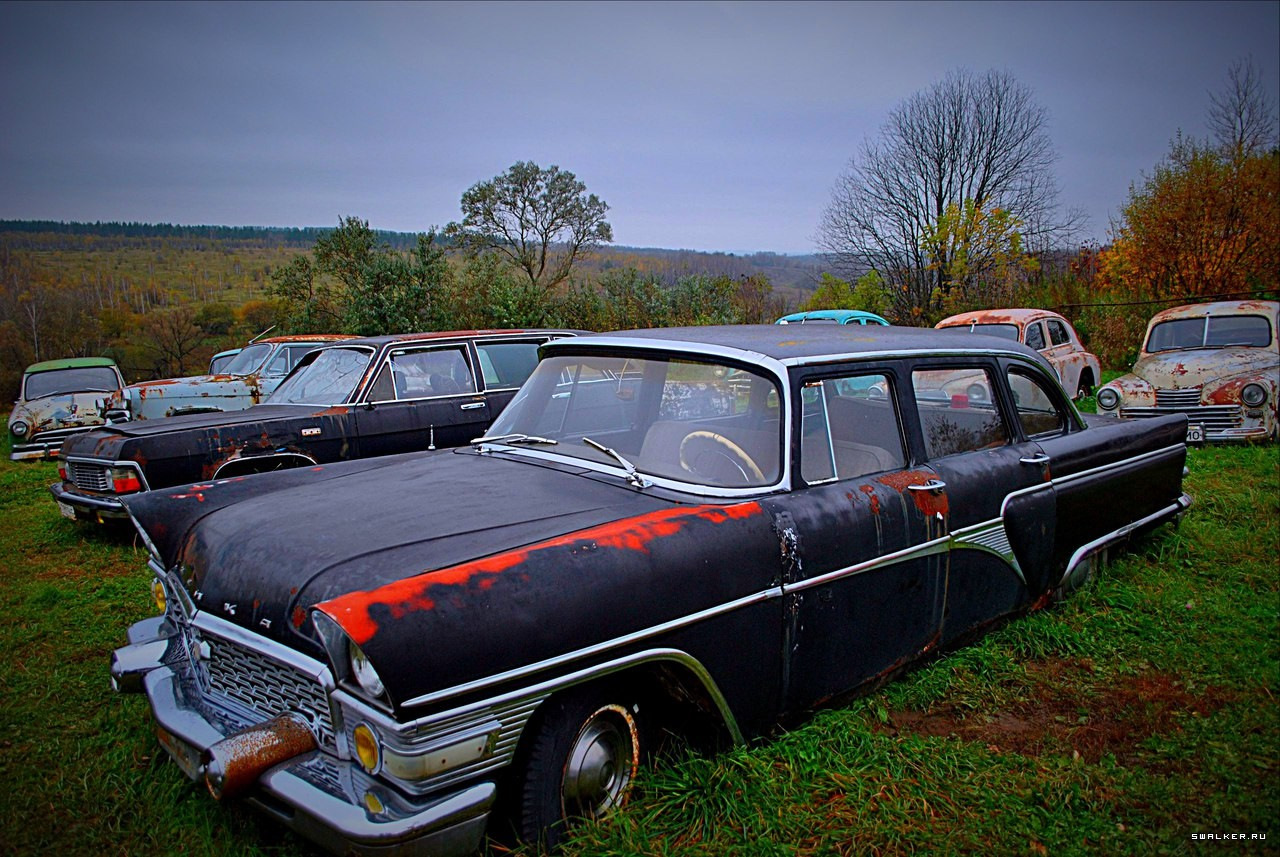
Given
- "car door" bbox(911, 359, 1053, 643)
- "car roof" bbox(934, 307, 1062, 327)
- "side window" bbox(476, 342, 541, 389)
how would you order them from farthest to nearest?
"car roof" bbox(934, 307, 1062, 327) → "side window" bbox(476, 342, 541, 389) → "car door" bbox(911, 359, 1053, 643)

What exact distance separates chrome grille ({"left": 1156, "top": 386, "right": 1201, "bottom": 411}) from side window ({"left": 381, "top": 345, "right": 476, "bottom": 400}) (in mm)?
7629

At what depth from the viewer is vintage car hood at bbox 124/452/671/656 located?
7.25 feet

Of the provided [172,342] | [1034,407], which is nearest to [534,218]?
[172,342]

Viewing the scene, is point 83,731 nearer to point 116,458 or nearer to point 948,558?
point 116,458

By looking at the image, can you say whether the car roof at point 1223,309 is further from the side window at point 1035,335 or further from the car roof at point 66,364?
the car roof at point 66,364

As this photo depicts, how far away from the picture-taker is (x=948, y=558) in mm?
3182

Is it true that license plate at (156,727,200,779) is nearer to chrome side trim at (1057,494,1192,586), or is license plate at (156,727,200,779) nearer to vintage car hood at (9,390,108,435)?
chrome side trim at (1057,494,1192,586)

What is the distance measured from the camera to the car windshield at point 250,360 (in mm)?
10688

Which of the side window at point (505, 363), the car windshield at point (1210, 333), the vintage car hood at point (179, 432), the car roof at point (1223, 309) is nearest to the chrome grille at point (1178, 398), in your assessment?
the car windshield at point (1210, 333)

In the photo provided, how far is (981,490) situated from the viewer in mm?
3352

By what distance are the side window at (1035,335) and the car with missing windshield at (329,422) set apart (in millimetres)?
7239

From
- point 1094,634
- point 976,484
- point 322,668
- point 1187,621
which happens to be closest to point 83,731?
point 322,668

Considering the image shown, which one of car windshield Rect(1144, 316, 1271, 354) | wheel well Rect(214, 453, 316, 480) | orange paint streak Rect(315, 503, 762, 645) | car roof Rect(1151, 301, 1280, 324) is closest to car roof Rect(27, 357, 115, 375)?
wheel well Rect(214, 453, 316, 480)

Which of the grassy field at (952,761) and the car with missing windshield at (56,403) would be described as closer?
the grassy field at (952,761)
